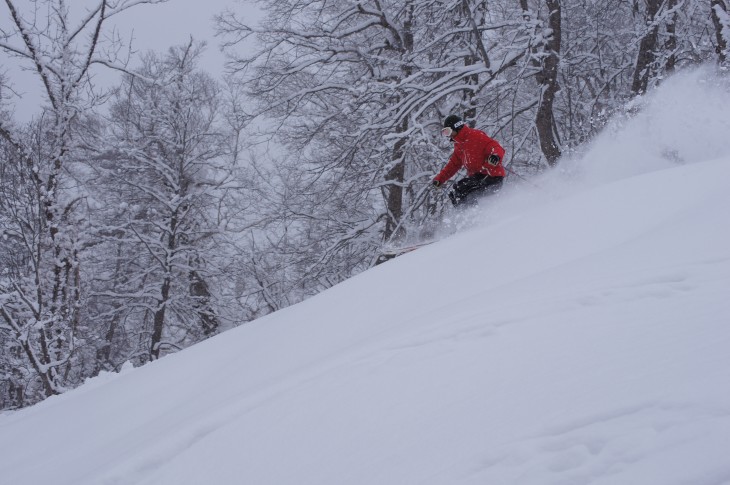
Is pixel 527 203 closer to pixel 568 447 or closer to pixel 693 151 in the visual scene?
pixel 693 151

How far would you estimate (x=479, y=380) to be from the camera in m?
2.29

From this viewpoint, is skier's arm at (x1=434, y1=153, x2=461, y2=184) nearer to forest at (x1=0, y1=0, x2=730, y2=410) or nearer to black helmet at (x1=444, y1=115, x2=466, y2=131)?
black helmet at (x1=444, y1=115, x2=466, y2=131)

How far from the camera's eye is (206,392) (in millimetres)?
4062

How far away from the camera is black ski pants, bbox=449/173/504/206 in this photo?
8102 millimetres

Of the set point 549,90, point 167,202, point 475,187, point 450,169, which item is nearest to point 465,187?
point 475,187

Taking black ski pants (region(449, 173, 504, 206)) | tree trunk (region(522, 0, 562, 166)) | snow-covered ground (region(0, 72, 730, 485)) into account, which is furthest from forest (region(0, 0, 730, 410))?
snow-covered ground (region(0, 72, 730, 485))

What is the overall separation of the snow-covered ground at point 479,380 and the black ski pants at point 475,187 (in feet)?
8.21

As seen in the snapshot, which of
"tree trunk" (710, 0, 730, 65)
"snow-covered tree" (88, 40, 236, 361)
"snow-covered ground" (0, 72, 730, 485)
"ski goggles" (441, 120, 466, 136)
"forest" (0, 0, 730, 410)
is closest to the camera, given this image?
"snow-covered ground" (0, 72, 730, 485)

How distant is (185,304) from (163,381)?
466 inches

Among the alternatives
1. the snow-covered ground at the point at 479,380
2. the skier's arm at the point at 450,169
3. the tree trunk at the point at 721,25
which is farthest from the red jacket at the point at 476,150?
the tree trunk at the point at 721,25

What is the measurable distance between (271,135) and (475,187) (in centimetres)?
637

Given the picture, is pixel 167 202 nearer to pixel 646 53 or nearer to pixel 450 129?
pixel 450 129

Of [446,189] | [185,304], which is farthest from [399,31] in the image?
[185,304]

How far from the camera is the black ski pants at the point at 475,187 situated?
810cm
